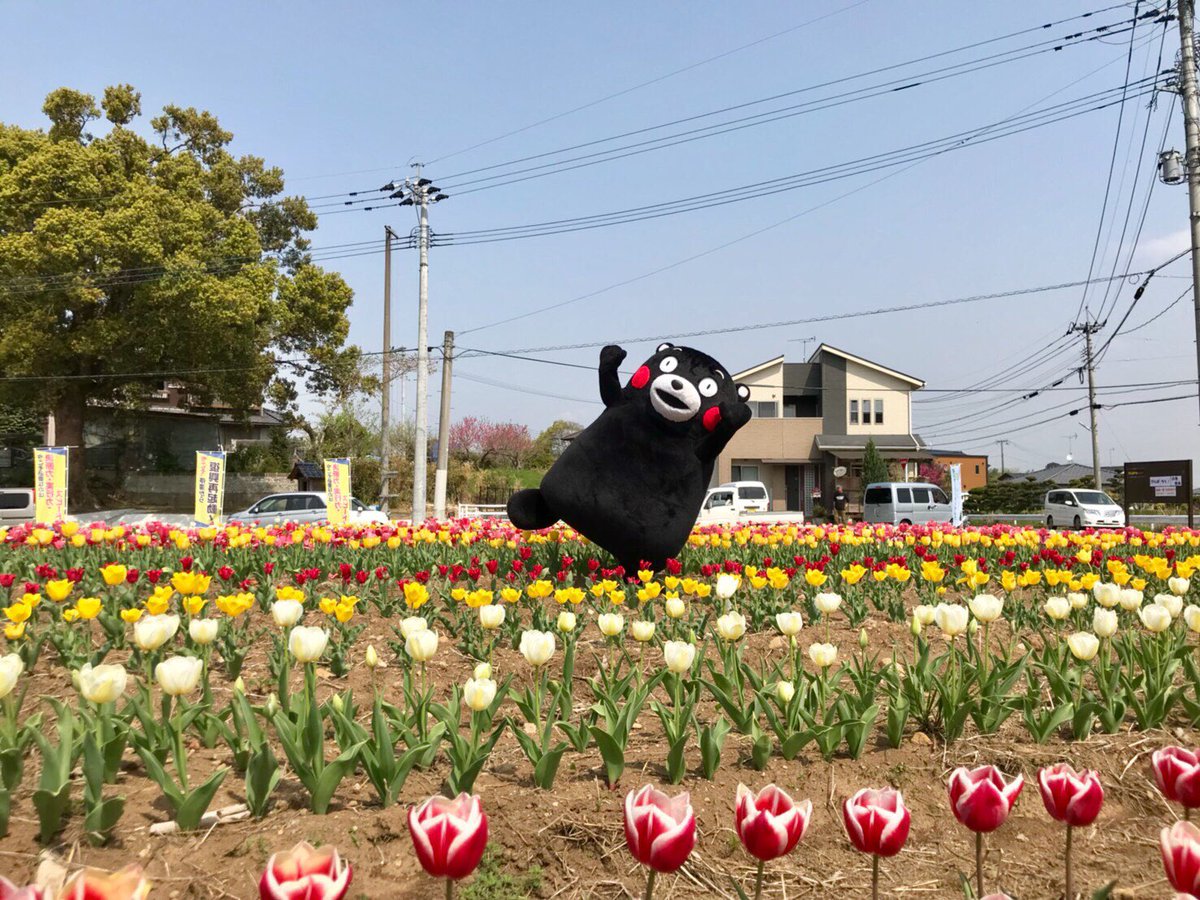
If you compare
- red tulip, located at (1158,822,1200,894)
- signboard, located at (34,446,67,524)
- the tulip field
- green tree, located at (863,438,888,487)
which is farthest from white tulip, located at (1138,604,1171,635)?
green tree, located at (863,438,888,487)

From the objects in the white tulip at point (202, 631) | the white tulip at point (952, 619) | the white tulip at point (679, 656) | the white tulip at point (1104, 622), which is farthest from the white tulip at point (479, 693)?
the white tulip at point (1104, 622)

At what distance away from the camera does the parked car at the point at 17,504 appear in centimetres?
1891

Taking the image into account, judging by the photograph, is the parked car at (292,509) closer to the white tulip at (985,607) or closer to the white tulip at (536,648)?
the white tulip at (536,648)

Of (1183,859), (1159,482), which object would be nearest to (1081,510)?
(1159,482)

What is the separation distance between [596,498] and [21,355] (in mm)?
20326

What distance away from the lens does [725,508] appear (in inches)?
763

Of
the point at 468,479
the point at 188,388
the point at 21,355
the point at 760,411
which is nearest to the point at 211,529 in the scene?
the point at 21,355

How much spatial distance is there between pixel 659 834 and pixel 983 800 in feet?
1.97

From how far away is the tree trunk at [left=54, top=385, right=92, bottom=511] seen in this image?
76.3ft

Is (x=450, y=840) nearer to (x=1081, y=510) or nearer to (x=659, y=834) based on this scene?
(x=659, y=834)

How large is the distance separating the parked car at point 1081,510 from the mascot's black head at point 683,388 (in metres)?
21.1

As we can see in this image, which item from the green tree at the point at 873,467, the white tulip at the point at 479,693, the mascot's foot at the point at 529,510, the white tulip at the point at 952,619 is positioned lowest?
the white tulip at the point at 479,693

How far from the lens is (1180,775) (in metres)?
1.51

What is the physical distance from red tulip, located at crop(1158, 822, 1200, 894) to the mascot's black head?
194 inches
